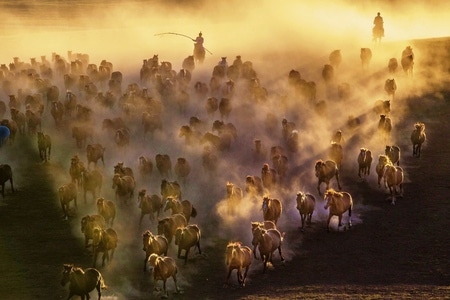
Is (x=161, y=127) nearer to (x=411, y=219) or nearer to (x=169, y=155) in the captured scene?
(x=169, y=155)

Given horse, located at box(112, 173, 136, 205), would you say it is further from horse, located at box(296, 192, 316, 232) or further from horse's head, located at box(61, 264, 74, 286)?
horse's head, located at box(61, 264, 74, 286)

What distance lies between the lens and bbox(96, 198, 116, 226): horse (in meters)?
21.7

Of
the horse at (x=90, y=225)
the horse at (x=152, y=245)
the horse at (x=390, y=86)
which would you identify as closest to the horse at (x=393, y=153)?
the horse at (x=390, y=86)

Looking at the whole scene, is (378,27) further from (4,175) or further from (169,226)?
(4,175)

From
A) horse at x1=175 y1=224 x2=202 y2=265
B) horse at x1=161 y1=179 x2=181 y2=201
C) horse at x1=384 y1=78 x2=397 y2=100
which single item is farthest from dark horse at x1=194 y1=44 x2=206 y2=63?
horse at x1=175 y1=224 x2=202 y2=265

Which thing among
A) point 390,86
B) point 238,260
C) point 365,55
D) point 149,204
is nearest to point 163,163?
point 149,204

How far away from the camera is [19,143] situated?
96.4 feet

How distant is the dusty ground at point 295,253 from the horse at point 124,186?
2.63 ft

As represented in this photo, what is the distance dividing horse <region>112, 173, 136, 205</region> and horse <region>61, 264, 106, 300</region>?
20.6ft

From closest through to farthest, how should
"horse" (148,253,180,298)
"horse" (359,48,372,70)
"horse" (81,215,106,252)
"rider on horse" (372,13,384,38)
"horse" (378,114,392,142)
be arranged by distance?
1. "horse" (148,253,180,298)
2. "horse" (81,215,106,252)
3. "horse" (378,114,392,142)
4. "horse" (359,48,372,70)
5. "rider on horse" (372,13,384,38)

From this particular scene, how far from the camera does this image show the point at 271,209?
71.4 feet

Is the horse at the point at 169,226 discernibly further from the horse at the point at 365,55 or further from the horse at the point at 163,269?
the horse at the point at 365,55

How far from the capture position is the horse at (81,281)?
17297mm

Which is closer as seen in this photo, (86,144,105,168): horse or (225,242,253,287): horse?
(225,242,253,287): horse
